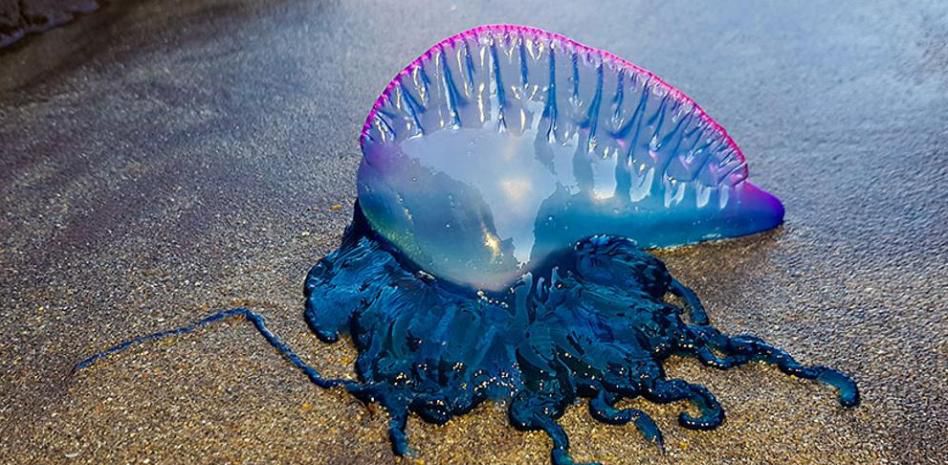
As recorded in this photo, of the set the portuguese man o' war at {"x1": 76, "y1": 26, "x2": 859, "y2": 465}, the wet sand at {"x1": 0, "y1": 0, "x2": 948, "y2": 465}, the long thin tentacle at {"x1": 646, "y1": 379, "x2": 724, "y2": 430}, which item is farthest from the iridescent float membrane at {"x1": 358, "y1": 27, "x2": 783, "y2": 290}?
the long thin tentacle at {"x1": 646, "y1": 379, "x2": 724, "y2": 430}

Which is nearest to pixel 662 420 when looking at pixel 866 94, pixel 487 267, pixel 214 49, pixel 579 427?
pixel 579 427

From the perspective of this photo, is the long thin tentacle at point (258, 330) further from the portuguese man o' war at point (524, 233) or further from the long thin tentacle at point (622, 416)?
the long thin tentacle at point (622, 416)

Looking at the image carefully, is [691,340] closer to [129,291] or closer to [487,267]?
[487,267]

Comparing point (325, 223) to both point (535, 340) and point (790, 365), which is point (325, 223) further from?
point (790, 365)

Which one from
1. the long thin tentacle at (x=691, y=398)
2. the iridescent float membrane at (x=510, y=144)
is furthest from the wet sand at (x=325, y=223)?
the iridescent float membrane at (x=510, y=144)

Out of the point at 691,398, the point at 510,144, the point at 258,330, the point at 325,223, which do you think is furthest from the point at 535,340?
the point at 325,223
